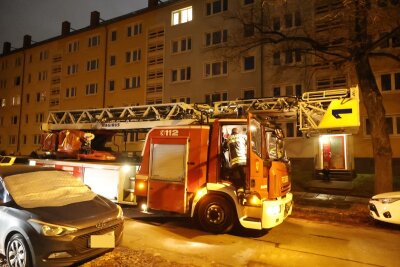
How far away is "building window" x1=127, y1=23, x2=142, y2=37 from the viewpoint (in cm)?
3155

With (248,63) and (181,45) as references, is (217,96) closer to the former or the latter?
(248,63)

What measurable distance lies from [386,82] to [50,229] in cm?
2086

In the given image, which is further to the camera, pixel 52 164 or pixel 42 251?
pixel 52 164

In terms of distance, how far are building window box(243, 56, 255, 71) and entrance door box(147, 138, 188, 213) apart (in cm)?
1746

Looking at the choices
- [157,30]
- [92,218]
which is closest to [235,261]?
[92,218]

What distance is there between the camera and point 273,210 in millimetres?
6996

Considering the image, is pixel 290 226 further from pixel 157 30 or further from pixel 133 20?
pixel 133 20

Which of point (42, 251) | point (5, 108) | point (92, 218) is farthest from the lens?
point (5, 108)

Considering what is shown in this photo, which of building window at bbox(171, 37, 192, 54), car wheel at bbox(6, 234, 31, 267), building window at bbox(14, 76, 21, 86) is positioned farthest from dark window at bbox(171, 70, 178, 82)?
building window at bbox(14, 76, 21, 86)

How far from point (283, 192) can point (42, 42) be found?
40.8 meters

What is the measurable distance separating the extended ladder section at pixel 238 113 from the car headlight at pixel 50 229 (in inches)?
167

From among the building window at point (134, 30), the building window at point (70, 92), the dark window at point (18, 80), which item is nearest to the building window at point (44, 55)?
the dark window at point (18, 80)

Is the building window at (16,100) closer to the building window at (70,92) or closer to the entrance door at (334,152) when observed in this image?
the building window at (70,92)

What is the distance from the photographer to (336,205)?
11.5m
